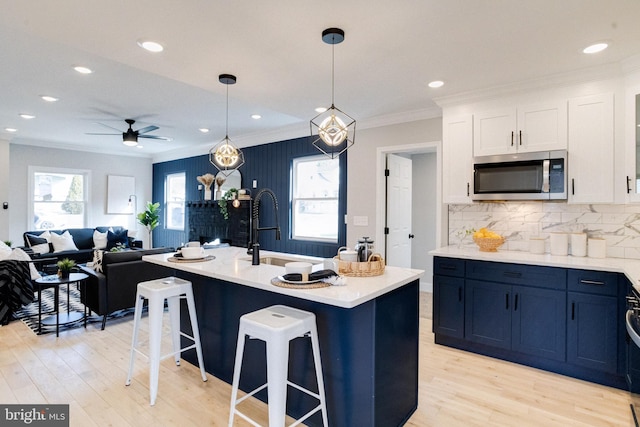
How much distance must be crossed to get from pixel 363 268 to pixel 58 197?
7.93 m

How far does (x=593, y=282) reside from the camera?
105 inches

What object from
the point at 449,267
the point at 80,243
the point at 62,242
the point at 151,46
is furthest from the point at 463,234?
the point at 80,243

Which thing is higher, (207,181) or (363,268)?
(207,181)

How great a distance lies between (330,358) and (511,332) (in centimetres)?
193

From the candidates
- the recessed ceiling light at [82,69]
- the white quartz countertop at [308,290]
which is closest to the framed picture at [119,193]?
the recessed ceiling light at [82,69]

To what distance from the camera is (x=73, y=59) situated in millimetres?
3150

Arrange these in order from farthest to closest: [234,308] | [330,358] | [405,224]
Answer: [405,224], [234,308], [330,358]

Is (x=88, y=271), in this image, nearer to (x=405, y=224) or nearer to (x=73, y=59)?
(x=73, y=59)

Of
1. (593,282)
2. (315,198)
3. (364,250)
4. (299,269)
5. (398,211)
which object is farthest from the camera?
(315,198)

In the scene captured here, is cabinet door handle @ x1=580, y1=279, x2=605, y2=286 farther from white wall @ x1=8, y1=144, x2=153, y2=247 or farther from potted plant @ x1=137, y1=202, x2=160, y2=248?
white wall @ x1=8, y1=144, x2=153, y2=247

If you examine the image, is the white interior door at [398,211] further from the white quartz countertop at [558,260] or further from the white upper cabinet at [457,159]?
the white quartz countertop at [558,260]

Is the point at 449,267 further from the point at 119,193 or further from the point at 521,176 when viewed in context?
the point at 119,193

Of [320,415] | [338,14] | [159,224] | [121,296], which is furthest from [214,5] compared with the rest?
[159,224]

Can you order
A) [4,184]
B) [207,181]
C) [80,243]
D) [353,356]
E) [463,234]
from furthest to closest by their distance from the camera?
[80,243] → [207,181] → [4,184] → [463,234] → [353,356]
